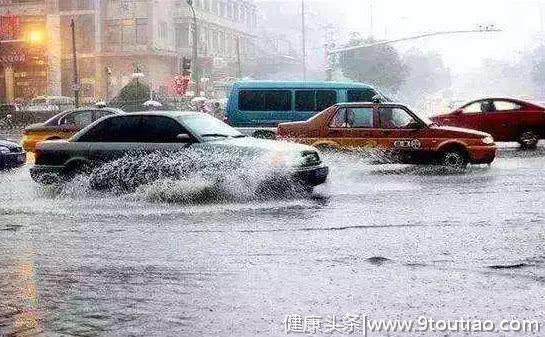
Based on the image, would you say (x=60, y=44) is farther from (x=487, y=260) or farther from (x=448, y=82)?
(x=448, y=82)

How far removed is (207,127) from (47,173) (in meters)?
2.91

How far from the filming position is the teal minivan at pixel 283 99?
17.3 meters

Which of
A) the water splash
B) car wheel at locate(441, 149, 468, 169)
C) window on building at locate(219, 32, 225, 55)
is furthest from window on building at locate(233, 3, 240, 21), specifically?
the water splash

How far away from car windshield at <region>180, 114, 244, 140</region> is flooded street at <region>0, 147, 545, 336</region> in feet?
3.45

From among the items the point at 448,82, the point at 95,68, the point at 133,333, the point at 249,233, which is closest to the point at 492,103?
the point at 249,233

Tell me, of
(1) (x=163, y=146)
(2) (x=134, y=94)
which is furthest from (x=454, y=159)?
(2) (x=134, y=94)

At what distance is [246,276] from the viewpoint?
572 centimetres

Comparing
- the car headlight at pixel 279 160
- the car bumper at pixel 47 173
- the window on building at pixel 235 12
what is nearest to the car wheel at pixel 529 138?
the car headlight at pixel 279 160

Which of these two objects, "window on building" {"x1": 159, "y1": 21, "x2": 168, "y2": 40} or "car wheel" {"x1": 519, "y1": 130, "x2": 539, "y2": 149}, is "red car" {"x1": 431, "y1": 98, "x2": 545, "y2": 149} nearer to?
"car wheel" {"x1": 519, "y1": 130, "x2": 539, "y2": 149}

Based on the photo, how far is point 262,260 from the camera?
6285mm

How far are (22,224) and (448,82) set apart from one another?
349 feet

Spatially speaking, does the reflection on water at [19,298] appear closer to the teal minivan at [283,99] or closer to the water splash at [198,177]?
the water splash at [198,177]

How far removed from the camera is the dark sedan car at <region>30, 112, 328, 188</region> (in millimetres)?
10102

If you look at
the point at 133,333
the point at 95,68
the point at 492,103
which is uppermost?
the point at 95,68
